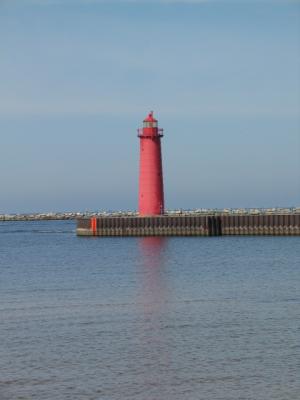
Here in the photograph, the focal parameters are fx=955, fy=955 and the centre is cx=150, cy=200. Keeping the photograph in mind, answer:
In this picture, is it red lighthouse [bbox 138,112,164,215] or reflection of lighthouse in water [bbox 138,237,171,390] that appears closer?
reflection of lighthouse in water [bbox 138,237,171,390]

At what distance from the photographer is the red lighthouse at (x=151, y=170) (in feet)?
203

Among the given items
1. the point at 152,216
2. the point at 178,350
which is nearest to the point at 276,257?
the point at 152,216

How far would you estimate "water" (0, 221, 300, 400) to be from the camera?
17.5 meters

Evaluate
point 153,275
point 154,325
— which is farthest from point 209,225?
point 154,325

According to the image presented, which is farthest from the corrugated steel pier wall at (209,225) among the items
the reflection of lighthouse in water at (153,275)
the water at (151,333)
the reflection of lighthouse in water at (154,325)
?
the water at (151,333)

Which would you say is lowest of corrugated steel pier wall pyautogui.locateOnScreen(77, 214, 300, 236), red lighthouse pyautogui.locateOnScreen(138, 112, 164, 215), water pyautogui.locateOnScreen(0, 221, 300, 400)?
water pyautogui.locateOnScreen(0, 221, 300, 400)

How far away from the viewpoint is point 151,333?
22.9m

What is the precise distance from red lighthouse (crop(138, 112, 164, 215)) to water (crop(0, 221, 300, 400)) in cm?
1920

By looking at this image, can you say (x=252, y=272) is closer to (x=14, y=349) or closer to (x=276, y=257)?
(x=276, y=257)

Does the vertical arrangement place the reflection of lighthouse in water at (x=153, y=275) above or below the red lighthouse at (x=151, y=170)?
below

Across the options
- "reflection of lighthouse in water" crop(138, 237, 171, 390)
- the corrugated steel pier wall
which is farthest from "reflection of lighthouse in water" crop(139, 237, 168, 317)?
the corrugated steel pier wall

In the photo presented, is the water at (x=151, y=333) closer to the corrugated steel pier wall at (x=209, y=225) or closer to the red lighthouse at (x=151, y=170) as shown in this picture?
the red lighthouse at (x=151, y=170)

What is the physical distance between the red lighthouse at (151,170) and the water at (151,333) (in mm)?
19196

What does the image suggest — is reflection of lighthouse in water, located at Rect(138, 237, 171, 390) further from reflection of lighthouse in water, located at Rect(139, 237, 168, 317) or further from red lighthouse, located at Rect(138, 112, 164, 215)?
→ red lighthouse, located at Rect(138, 112, 164, 215)
